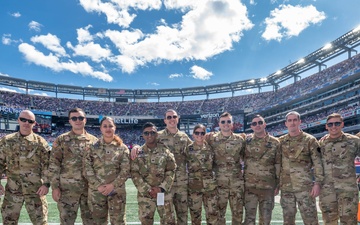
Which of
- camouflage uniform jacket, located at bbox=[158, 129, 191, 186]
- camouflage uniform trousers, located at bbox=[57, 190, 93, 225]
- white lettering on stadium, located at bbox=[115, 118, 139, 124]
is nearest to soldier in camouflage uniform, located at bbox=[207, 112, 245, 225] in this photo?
camouflage uniform jacket, located at bbox=[158, 129, 191, 186]

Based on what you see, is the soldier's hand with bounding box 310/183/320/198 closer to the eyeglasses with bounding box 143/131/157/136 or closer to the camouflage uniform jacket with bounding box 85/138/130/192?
the eyeglasses with bounding box 143/131/157/136

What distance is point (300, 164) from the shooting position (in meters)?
4.77

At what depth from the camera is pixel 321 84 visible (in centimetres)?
3481

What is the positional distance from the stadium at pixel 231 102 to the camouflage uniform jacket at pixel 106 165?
28560mm

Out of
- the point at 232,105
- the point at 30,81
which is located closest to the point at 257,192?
the point at 232,105

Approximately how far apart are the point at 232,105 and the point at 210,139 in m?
44.6

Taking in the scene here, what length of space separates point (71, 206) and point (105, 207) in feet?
1.88

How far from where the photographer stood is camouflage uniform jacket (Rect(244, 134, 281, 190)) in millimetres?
4945

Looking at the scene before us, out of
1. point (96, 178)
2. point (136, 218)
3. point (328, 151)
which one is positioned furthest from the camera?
point (136, 218)

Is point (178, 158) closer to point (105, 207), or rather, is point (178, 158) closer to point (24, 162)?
point (105, 207)

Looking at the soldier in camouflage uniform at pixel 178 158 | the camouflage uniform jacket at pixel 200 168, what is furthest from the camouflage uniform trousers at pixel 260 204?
the soldier in camouflage uniform at pixel 178 158

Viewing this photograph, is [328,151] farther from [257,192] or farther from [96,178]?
[96,178]

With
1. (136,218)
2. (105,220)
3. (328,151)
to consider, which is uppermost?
(328,151)

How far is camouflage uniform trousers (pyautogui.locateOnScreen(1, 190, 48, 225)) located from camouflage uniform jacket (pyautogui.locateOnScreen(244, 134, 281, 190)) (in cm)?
355
